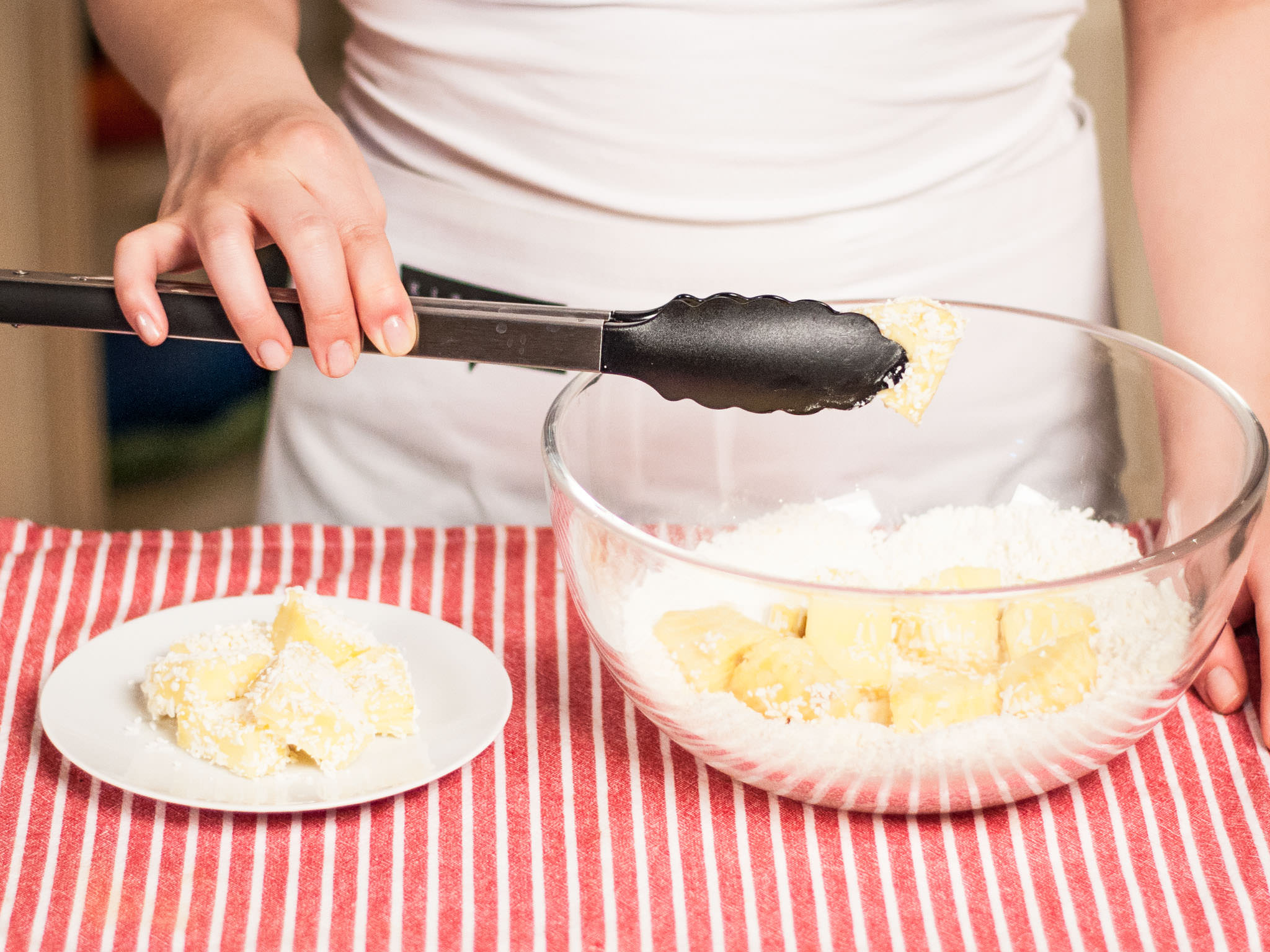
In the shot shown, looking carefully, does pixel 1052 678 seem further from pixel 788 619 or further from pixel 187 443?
pixel 187 443

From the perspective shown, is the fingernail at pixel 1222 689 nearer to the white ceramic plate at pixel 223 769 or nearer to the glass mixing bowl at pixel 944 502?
the glass mixing bowl at pixel 944 502

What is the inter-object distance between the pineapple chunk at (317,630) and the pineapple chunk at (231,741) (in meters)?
0.07

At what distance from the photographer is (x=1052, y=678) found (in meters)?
0.67

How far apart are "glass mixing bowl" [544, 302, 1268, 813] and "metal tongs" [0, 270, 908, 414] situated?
0.23 ft

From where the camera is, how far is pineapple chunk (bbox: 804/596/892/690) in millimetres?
625

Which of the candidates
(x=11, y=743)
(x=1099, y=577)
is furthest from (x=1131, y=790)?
(x=11, y=743)

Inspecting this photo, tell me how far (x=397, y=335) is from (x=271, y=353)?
0.28 ft

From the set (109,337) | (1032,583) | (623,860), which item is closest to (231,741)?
(623,860)

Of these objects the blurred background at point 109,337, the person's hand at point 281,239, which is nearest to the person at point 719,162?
the person's hand at point 281,239

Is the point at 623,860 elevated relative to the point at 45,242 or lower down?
elevated

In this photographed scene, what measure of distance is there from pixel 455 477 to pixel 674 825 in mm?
625

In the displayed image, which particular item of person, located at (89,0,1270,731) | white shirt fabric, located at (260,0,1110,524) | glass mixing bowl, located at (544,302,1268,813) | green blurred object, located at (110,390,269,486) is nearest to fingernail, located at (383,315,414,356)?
glass mixing bowl, located at (544,302,1268,813)

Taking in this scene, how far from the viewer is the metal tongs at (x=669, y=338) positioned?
2.40 ft

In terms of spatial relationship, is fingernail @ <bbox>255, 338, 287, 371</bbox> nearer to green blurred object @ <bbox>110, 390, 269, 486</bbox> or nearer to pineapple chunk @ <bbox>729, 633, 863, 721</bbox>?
pineapple chunk @ <bbox>729, 633, 863, 721</bbox>
